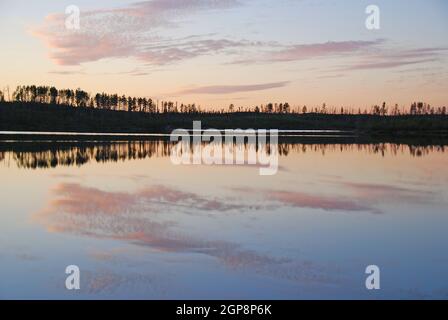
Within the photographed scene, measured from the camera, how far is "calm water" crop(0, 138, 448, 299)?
25.2ft

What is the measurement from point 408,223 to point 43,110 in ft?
398

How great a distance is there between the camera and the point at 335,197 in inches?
608

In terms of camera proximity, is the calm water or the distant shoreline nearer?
the calm water

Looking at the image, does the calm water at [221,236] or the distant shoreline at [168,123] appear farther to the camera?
the distant shoreline at [168,123]

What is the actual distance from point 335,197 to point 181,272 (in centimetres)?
820

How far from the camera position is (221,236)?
10.5m

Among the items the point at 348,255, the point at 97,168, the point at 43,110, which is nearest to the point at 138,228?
the point at 348,255

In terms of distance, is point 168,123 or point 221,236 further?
point 168,123

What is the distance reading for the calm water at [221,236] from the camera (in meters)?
7.69

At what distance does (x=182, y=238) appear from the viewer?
406 inches
